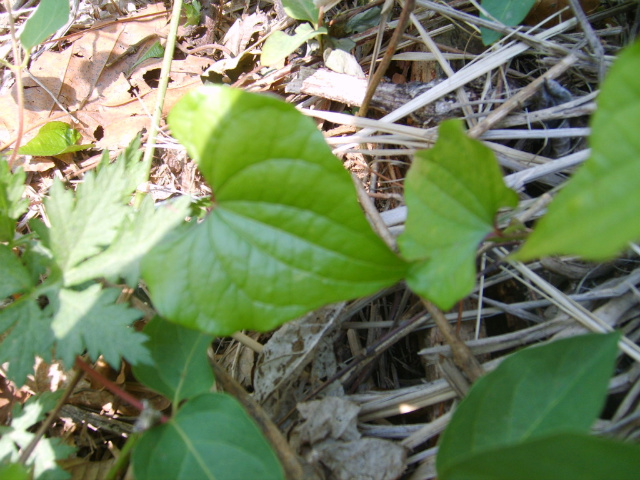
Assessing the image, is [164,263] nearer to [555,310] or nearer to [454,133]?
[454,133]

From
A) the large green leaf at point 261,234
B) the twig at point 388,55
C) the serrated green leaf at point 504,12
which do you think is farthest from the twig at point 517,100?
the large green leaf at point 261,234

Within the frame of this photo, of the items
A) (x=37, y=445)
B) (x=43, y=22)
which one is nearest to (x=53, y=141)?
(x=43, y=22)

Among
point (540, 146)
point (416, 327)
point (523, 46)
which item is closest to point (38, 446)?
point (416, 327)

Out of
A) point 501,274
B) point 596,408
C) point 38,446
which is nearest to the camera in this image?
point 596,408

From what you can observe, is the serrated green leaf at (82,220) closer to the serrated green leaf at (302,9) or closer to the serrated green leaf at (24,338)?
the serrated green leaf at (24,338)

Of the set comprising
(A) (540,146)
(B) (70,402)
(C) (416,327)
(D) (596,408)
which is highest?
(A) (540,146)

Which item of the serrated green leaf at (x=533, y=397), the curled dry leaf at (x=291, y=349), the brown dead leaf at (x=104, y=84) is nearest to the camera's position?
the serrated green leaf at (x=533, y=397)

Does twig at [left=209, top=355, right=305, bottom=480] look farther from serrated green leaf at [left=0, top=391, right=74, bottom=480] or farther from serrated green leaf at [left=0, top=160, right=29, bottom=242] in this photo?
serrated green leaf at [left=0, top=160, right=29, bottom=242]
